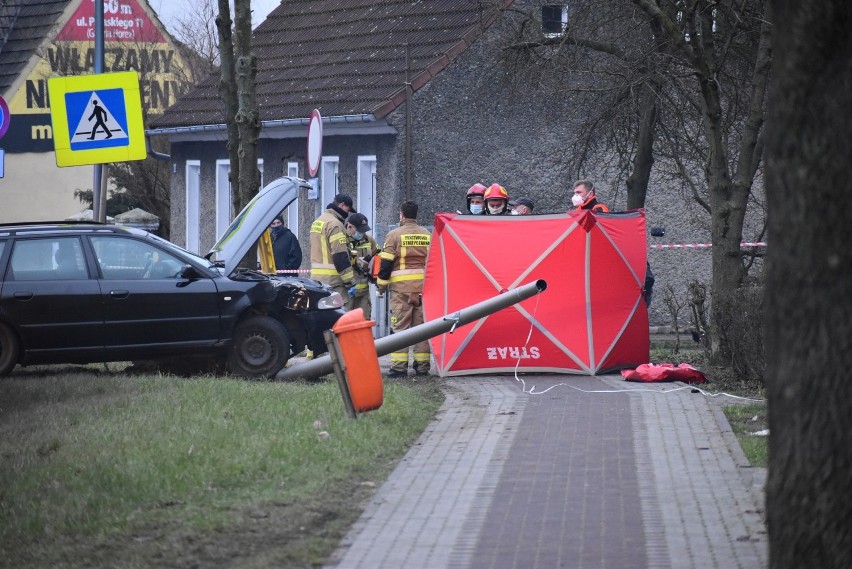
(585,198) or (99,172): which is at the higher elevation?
(99,172)

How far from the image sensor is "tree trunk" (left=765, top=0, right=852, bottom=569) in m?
4.69

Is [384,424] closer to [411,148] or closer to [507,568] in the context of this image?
[507,568]

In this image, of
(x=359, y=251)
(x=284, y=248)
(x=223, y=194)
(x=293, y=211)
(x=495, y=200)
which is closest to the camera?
(x=495, y=200)

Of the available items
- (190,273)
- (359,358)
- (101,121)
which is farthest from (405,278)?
(359,358)

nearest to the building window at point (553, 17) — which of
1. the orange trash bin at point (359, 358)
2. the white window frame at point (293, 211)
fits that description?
the white window frame at point (293, 211)

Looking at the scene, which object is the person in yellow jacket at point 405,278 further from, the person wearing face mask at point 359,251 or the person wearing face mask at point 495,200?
the person wearing face mask at point 359,251

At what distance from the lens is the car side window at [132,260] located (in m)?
14.5

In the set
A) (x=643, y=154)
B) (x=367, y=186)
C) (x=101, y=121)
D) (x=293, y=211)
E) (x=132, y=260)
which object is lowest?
(x=132, y=260)

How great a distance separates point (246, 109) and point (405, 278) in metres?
3.48

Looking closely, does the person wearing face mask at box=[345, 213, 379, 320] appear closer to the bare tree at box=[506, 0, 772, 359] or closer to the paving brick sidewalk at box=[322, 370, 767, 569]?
the bare tree at box=[506, 0, 772, 359]

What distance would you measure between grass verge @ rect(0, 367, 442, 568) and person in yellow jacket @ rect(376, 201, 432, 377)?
6.81ft

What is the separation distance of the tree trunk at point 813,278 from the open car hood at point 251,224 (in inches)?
420

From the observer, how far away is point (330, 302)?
594 inches

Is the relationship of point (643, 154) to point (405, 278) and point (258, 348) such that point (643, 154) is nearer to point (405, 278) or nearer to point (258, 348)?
point (405, 278)
